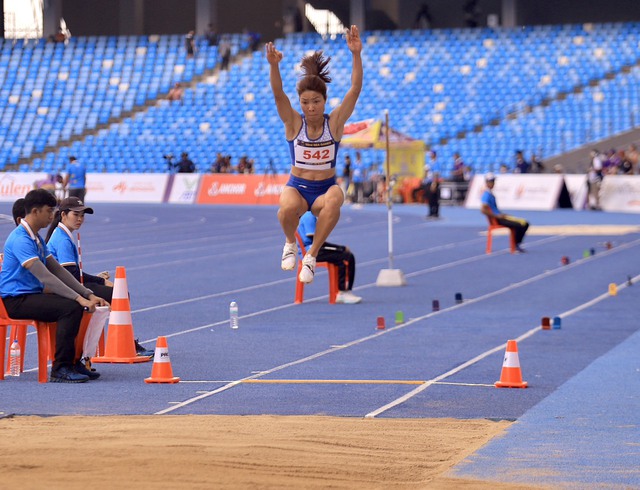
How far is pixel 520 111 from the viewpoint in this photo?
46188mm

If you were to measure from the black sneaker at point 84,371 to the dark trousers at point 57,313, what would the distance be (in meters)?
0.09

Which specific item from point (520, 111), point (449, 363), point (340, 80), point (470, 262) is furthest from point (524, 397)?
point (340, 80)

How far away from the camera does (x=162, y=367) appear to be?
10945 mm

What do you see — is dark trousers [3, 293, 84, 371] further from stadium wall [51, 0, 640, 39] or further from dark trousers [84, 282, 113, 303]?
stadium wall [51, 0, 640, 39]

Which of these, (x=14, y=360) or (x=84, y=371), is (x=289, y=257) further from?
(x=14, y=360)

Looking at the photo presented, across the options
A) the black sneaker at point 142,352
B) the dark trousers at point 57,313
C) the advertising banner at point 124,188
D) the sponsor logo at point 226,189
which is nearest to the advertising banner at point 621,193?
the sponsor logo at point 226,189

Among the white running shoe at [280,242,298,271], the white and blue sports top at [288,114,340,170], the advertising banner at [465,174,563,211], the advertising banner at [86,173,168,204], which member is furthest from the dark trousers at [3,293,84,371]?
the advertising banner at [86,173,168,204]

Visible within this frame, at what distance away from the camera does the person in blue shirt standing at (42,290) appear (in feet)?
35.5

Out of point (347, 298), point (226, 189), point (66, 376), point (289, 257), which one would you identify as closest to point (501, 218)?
point (347, 298)

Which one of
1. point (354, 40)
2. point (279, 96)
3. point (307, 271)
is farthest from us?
point (307, 271)

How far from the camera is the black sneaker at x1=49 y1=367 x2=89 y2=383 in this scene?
36.0ft

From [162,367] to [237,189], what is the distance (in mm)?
34632

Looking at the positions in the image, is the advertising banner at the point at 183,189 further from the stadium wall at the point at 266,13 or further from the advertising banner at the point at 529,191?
the stadium wall at the point at 266,13

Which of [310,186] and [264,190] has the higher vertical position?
[310,186]
